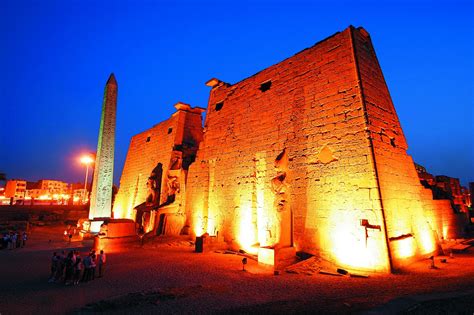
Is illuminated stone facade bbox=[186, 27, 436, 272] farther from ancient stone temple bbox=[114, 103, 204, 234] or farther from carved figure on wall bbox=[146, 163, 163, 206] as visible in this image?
carved figure on wall bbox=[146, 163, 163, 206]

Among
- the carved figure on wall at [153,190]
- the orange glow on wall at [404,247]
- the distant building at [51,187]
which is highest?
the distant building at [51,187]

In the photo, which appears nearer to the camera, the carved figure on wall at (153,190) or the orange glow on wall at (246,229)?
the orange glow on wall at (246,229)

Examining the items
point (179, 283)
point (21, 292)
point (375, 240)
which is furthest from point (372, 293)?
point (21, 292)

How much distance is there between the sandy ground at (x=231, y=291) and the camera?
3.95 metres

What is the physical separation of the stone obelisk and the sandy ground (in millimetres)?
7107

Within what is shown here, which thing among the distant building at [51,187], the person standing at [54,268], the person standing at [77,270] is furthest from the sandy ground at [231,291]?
the distant building at [51,187]

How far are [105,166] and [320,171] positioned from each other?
12584 mm

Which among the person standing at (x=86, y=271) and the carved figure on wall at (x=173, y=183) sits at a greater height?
the carved figure on wall at (x=173, y=183)

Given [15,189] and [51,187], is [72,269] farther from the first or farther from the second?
[51,187]

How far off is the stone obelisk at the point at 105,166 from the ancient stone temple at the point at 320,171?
5.99m

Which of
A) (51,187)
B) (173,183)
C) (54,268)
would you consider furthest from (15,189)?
(54,268)

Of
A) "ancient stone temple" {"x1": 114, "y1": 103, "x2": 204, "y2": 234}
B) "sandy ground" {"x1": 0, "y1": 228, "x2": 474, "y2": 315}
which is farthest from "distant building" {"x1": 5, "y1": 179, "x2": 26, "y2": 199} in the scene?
"sandy ground" {"x1": 0, "y1": 228, "x2": 474, "y2": 315}

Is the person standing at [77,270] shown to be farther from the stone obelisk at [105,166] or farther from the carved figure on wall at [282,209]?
the stone obelisk at [105,166]

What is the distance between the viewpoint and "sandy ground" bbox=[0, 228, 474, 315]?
3.95 metres
